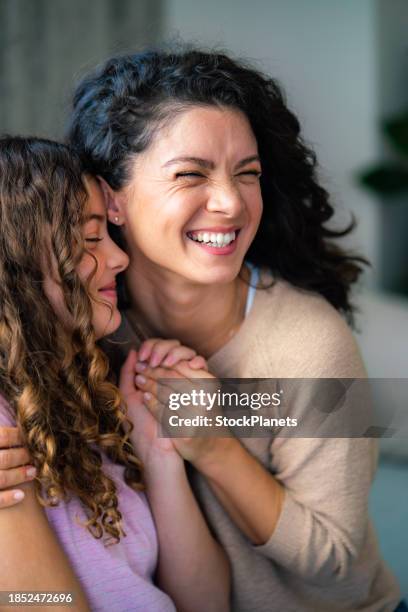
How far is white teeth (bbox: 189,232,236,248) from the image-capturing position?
47.0 inches

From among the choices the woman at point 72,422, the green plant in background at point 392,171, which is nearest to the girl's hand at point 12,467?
the woman at point 72,422

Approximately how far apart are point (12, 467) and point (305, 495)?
488 millimetres

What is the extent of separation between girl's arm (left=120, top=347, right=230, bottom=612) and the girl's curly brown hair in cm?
8

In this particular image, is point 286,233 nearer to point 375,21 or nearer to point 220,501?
point 220,501

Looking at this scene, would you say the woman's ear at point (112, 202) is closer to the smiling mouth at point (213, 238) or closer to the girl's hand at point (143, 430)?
the smiling mouth at point (213, 238)

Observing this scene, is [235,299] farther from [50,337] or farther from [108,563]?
[108,563]

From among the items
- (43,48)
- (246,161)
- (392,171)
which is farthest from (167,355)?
(392,171)

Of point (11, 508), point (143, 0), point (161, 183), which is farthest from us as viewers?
point (143, 0)

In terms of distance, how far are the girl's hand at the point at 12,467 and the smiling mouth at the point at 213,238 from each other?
1.34 feet

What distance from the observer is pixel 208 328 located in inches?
53.0

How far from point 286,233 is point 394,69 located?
10.7 feet

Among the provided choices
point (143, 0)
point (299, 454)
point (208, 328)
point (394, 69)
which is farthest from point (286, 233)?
point (394, 69)

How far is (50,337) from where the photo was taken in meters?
1.09

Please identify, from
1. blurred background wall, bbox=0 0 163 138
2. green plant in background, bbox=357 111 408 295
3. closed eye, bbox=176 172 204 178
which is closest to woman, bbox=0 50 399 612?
closed eye, bbox=176 172 204 178
